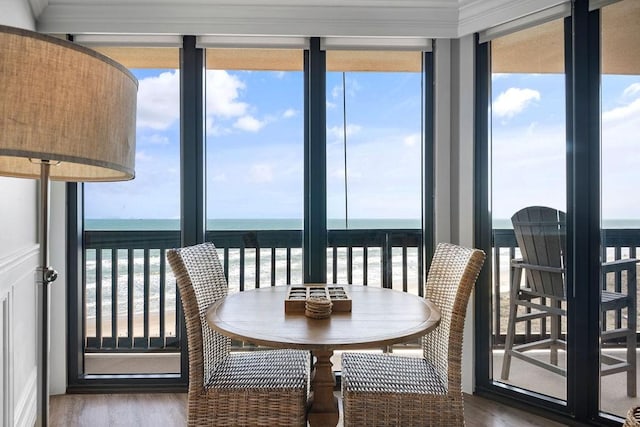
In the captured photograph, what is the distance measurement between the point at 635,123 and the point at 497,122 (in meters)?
0.72

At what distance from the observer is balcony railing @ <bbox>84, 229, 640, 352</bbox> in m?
2.83

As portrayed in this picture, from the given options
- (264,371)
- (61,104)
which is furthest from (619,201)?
(61,104)

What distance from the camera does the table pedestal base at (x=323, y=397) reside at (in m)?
1.78

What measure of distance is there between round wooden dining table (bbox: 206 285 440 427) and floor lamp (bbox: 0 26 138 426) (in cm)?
78

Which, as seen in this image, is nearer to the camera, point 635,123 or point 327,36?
point 635,123

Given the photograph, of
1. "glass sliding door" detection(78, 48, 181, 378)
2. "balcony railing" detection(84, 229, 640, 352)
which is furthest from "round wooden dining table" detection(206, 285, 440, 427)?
"glass sliding door" detection(78, 48, 181, 378)

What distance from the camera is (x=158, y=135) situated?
2770 mm

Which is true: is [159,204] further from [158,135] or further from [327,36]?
[327,36]

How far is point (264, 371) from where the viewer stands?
1889 millimetres

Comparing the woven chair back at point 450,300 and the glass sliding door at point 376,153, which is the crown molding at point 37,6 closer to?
the glass sliding door at point 376,153

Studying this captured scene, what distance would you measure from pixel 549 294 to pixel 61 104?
2597 millimetres

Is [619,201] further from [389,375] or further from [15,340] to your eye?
[15,340]

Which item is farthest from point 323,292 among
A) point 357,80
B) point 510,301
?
point 357,80

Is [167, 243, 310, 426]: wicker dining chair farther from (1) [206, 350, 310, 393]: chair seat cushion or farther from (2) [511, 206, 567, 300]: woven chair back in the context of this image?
(2) [511, 206, 567, 300]: woven chair back
